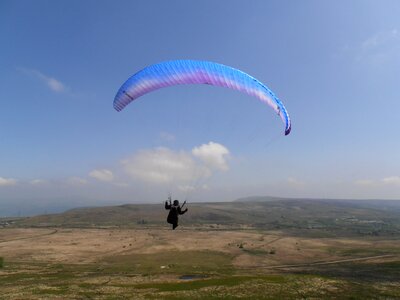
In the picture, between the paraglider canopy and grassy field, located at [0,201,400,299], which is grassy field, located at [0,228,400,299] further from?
the paraglider canopy

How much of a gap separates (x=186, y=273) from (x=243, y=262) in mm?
24209

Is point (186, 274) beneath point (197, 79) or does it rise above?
beneath

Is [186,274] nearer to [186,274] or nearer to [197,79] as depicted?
[186,274]

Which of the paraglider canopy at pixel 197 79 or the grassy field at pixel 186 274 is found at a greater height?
the paraglider canopy at pixel 197 79

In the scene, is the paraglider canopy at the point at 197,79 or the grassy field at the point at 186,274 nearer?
the paraglider canopy at the point at 197,79

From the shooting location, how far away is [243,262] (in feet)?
260

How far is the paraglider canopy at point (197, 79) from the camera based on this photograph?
2697 cm

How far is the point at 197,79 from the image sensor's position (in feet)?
91.0

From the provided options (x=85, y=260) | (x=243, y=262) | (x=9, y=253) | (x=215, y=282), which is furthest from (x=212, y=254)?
(x=9, y=253)

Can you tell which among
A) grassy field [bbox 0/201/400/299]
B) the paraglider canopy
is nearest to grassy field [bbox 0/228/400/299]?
grassy field [bbox 0/201/400/299]

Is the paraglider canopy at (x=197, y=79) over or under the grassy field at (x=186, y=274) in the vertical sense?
over

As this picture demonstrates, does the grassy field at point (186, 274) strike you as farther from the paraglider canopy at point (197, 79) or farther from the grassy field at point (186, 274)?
the paraglider canopy at point (197, 79)

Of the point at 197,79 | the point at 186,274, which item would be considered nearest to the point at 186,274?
the point at 186,274

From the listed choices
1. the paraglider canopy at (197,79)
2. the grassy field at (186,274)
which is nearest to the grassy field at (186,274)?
the grassy field at (186,274)
